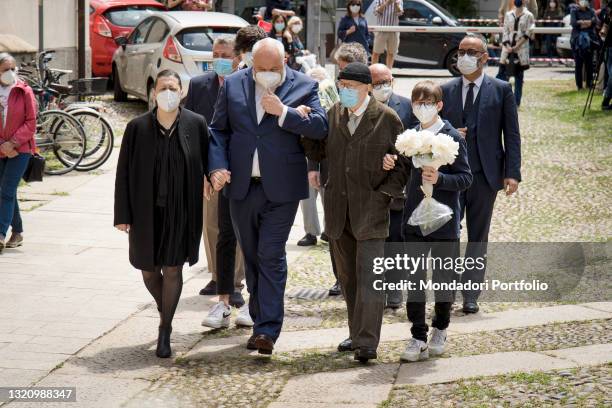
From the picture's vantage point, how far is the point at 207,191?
7.88m

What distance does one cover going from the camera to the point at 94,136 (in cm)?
1483

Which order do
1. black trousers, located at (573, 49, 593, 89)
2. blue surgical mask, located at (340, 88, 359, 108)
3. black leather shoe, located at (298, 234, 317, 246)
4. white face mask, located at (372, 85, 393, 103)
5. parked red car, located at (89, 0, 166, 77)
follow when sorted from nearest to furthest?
→ blue surgical mask, located at (340, 88, 359, 108)
white face mask, located at (372, 85, 393, 103)
black leather shoe, located at (298, 234, 317, 246)
parked red car, located at (89, 0, 166, 77)
black trousers, located at (573, 49, 593, 89)

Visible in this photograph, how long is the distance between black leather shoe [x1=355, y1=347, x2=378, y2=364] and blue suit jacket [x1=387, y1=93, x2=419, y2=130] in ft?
6.23

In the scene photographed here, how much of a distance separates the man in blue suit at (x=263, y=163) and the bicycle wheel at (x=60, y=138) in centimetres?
686

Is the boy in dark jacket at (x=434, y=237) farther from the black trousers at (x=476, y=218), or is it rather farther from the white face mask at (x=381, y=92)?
the black trousers at (x=476, y=218)

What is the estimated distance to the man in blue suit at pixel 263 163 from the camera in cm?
738

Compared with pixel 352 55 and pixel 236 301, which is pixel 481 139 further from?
pixel 236 301

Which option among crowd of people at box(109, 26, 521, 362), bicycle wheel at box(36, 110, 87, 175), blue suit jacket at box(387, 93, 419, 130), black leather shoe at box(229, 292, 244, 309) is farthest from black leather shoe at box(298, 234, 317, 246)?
bicycle wheel at box(36, 110, 87, 175)

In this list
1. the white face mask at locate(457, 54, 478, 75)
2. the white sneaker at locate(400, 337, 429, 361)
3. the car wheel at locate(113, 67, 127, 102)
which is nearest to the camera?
the white sneaker at locate(400, 337, 429, 361)

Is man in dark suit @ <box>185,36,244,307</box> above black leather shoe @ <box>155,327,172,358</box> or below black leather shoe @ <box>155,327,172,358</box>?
above

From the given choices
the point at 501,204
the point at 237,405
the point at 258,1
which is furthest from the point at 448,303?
the point at 258,1

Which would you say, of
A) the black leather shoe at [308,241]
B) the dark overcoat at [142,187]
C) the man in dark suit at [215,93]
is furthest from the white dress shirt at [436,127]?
the black leather shoe at [308,241]

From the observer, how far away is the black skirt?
7398mm

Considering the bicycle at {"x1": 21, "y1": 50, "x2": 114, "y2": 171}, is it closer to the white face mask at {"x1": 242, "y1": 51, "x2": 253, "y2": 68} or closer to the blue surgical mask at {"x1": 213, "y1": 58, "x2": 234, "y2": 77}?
the blue surgical mask at {"x1": 213, "y1": 58, "x2": 234, "y2": 77}
